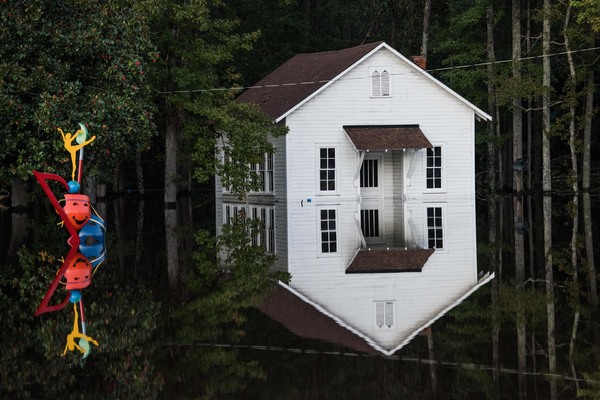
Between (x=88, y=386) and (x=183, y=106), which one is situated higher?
(x=183, y=106)

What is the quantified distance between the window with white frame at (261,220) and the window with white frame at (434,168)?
6.02m

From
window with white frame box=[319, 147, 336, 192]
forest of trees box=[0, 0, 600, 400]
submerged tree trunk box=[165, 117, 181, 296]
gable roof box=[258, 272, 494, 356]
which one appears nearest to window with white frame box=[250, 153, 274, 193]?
window with white frame box=[319, 147, 336, 192]

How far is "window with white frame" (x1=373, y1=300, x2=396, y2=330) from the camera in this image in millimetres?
11586

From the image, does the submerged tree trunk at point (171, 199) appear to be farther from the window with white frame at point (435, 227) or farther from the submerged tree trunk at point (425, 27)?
the submerged tree trunk at point (425, 27)

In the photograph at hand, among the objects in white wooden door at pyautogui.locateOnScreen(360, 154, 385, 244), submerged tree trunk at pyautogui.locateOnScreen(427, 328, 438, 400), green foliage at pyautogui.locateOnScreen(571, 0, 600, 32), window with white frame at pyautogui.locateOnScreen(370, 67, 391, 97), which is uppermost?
green foliage at pyautogui.locateOnScreen(571, 0, 600, 32)

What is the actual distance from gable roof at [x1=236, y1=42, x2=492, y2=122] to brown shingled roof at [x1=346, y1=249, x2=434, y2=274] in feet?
46.5

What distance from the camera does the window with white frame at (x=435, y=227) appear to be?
75.8 ft

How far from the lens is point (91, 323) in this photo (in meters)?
11.8

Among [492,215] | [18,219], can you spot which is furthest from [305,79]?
[18,219]

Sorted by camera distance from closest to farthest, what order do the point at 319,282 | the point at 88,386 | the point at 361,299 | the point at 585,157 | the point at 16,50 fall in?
the point at 88,386, the point at 361,299, the point at 319,282, the point at 16,50, the point at 585,157

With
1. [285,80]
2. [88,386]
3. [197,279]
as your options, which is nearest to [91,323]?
[88,386]

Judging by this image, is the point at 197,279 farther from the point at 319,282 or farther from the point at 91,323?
the point at 91,323

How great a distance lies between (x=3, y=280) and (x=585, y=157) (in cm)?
2785

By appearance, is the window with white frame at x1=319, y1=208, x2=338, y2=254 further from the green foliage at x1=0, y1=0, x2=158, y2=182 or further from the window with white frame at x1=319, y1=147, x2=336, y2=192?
the green foliage at x1=0, y1=0, x2=158, y2=182
